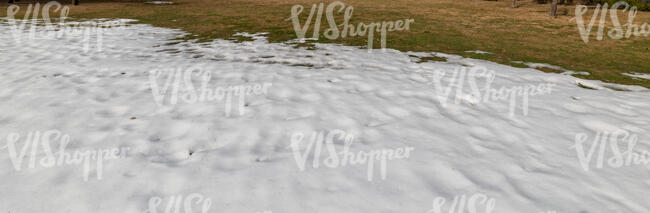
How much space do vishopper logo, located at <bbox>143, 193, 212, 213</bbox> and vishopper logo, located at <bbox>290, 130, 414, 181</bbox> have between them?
90 cm

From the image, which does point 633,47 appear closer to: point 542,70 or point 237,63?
point 542,70

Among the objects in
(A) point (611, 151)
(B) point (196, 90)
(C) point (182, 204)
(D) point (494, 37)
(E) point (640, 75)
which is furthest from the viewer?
(D) point (494, 37)

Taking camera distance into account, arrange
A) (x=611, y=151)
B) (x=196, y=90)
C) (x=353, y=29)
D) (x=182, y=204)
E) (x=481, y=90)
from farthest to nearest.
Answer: (x=353, y=29), (x=481, y=90), (x=196, y=90), (x=611, y=151), (x=182, y=204)

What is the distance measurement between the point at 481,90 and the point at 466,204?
341 cm

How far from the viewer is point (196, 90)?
214 inches

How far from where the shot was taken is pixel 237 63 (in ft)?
24.0

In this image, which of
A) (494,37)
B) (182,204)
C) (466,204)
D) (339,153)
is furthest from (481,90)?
(494,37)

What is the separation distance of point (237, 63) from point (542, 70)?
20.6ft

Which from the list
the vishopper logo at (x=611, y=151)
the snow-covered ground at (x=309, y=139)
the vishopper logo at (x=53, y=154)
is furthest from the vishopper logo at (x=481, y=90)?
the vishopper logo at (x=53, y=154)

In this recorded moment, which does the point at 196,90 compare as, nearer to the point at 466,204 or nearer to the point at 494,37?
the point at 466,204

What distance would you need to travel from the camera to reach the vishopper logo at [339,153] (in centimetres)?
334

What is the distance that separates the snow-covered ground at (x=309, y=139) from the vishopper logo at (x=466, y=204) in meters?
0.02

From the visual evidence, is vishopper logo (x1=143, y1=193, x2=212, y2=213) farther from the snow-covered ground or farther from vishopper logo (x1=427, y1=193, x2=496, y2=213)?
vishopper logo (x1=427, y1=193, x2=496, y2=213)

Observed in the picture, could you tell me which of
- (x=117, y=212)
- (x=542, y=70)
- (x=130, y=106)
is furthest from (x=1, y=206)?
(x=542, y=70)
